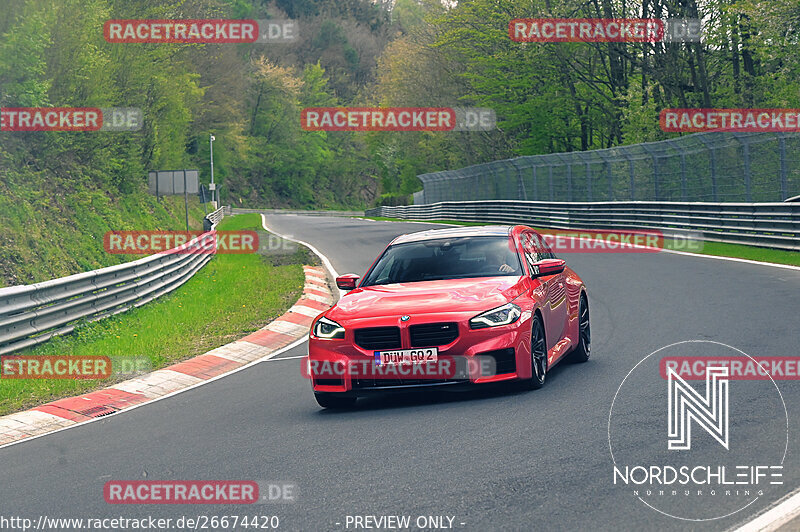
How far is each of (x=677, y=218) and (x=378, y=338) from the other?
21160mm

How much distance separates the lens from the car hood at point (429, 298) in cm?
810

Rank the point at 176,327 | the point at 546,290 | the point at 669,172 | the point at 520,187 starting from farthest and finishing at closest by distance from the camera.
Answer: the point at 520,187
the point at 669,172
the point at 176,327
the point at 546,290

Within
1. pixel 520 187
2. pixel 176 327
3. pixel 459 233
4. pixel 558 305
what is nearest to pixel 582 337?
pixel 558 305

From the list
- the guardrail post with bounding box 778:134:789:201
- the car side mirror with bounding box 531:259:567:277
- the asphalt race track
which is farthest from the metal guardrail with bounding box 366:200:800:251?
the car side mirror with bounding box 531:259:567:277

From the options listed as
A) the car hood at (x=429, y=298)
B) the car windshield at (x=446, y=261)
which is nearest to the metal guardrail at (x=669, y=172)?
the car windshield at (x=446, y=261)

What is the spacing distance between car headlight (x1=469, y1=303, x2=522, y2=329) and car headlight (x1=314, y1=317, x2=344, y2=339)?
1080 millimetres

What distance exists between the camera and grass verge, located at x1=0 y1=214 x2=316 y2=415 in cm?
1063

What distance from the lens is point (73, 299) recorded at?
1371cm

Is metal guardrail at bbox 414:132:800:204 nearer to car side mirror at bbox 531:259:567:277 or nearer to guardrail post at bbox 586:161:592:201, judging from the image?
guardrail post at bbox 586:161:592:201

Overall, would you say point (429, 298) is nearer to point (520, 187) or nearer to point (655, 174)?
point (655, 174)

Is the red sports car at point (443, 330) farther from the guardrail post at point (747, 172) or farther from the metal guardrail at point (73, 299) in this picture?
the guardrail post at point (747, 172)

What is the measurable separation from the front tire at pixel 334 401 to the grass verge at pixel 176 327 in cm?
319

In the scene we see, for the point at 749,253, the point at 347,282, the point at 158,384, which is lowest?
the point at 158,384

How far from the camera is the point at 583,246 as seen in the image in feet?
89.1
